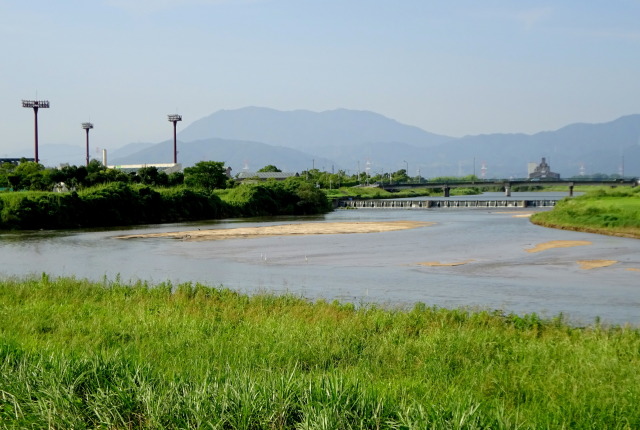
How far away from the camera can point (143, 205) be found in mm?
71188

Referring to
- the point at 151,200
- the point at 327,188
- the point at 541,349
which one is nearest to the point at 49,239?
the point at 151,200

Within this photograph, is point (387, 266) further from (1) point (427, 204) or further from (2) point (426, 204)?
(2) point (426, 204)

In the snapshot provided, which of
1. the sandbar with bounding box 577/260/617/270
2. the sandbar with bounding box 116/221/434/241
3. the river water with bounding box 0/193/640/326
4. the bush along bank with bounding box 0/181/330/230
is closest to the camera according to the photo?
the river water with bounding box 0/193/640/326

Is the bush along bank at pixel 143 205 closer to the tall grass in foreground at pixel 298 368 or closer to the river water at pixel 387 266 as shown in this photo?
the river water at pixel 387 266

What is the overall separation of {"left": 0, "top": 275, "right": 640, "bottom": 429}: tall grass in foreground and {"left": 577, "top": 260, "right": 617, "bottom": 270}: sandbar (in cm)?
1559

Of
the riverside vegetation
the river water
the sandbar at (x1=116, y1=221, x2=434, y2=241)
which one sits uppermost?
the riverside vegetation

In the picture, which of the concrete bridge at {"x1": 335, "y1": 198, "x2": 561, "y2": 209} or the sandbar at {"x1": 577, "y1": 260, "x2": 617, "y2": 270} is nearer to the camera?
the sandbar at {"x1": 577, "y1": 260, "x2": 617, "y2": 270}

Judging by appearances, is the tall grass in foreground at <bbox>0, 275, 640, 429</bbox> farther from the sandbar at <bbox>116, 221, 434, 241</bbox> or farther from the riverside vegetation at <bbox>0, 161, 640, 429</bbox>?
the sandbar at <bbox>116, 221, 434, 241</bbox>

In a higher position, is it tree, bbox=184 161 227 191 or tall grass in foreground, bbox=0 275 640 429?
tree, bbox=184 161 227 191

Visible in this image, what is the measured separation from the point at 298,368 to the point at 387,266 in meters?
21.7

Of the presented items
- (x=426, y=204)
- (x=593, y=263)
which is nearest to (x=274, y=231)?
(x=593, y=263)

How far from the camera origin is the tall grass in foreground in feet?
25.3

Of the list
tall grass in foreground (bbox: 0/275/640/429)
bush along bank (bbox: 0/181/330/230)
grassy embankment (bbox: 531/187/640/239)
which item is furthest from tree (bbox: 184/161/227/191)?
tall grass in foreground (bbox: 0/275/640/429)

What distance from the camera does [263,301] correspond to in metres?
18.5
